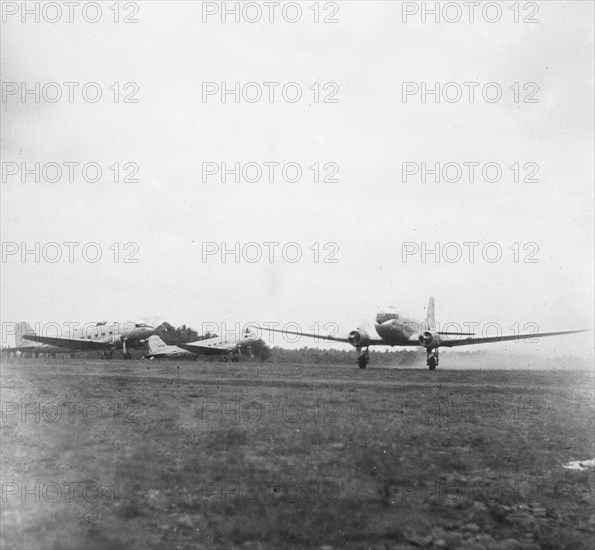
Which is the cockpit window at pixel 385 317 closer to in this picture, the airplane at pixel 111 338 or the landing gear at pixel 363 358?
the landing gear at pixel 363 358

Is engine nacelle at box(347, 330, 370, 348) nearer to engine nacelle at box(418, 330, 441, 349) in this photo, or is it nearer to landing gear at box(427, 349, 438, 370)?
engine nacelle at box(418, 330, 441, 349)

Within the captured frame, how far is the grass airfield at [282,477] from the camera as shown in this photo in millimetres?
7301

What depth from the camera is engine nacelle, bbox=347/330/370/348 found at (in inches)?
1647

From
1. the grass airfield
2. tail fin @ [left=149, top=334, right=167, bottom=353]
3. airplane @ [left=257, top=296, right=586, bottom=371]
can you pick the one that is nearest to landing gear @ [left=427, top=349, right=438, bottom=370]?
airplane @ [left=257, top=296, right=586, bottom=371]

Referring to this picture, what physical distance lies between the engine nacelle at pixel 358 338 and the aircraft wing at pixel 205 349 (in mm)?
23994

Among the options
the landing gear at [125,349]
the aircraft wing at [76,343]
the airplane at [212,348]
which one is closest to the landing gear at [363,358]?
the airplane at [212,348]

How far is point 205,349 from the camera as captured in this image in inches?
2554

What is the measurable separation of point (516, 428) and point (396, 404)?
348cm

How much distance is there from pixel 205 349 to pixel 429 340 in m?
32.3

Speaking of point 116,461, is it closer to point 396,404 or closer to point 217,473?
point 217,473

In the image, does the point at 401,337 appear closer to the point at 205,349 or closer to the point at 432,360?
the point at 432,360

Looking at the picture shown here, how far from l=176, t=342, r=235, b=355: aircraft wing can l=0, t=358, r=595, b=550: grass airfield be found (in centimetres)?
4909

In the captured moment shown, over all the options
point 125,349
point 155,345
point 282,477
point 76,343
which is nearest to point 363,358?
point 125,349

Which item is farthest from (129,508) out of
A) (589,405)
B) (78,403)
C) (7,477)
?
(589,405)
